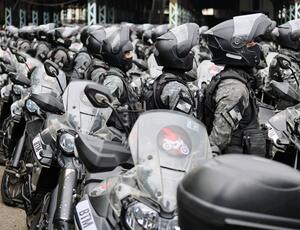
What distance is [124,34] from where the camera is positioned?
20.9ft

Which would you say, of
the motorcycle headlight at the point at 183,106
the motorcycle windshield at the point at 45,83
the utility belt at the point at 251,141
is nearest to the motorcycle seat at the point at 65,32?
the motorcycle windshield at the point at 45,83

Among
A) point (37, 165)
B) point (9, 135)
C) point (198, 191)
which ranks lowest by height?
point (9, 135)

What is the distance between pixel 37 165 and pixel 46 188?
0.65 ft

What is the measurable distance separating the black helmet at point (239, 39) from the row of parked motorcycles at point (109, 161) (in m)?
0.70

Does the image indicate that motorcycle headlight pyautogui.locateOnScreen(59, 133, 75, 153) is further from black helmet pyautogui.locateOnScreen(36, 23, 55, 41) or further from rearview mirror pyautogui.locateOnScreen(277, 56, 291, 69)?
black helmet pyautogui.locateOnScreen(36, 23, 55, 41)

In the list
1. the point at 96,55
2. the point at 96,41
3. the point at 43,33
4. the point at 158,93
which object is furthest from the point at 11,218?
the point at 43,33

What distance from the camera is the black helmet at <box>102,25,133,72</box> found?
20.4ft

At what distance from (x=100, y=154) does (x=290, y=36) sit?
553 centimetres

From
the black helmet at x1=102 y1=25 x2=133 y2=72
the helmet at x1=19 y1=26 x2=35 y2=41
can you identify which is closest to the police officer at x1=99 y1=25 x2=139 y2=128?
the black helmet at x1=102 y1=25 x2=133 y2=72

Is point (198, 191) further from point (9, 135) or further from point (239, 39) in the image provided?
point (9, 135)

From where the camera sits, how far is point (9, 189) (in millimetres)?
6684

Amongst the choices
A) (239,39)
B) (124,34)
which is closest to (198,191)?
(239,39)

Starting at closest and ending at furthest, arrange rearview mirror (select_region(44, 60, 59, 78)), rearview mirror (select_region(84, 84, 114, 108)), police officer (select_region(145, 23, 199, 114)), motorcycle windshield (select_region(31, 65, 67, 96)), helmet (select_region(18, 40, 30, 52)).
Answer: rearview mirror (select_region(84, 84, 114, 108))
police officer (select_region(145, 23, 199, 114))
rearview mirror (select_region(44, 60, 59, 78))
motorcycle windshield (select_region(31, 65, 67, 96))
helmet (select_region(18, 40, 30, 52))

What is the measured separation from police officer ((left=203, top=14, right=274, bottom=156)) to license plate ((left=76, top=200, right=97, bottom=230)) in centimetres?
132
